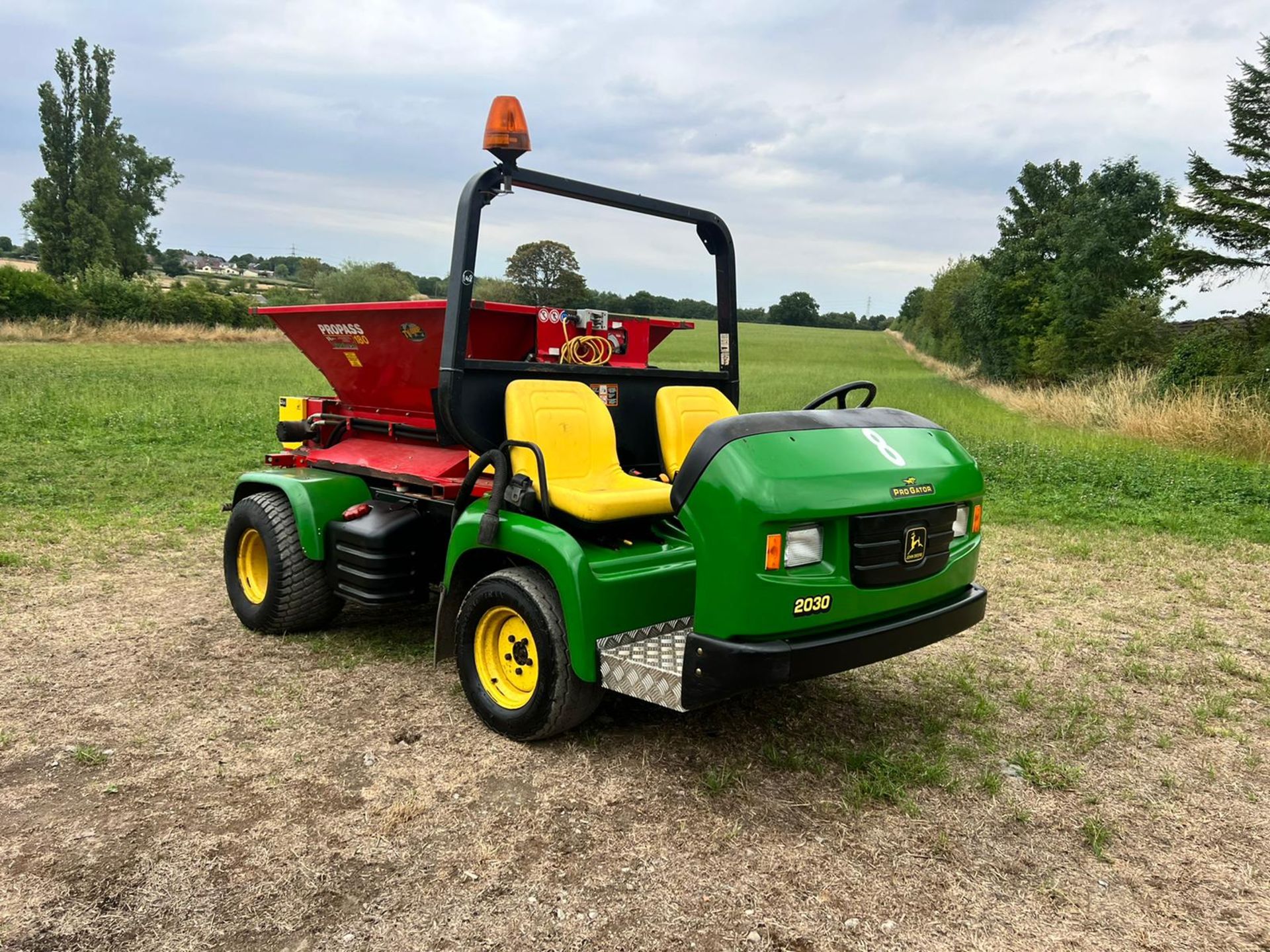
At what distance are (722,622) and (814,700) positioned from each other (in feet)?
4.88

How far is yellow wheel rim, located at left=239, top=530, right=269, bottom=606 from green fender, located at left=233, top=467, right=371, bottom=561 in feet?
1.28

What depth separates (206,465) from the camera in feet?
34.9

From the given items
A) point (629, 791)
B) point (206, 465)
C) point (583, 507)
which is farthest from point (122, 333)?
point (629, 791)

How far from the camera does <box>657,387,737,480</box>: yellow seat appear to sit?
459 centimetres

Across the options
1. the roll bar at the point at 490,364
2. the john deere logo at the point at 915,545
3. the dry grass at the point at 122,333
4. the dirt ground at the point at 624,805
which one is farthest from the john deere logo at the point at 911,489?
the dry grass at the point at 122,333

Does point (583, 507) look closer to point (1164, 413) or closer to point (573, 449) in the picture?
point (573, 449)

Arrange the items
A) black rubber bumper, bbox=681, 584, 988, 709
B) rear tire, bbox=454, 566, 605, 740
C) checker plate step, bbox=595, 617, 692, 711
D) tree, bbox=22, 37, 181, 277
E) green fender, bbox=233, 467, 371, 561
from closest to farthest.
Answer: black rubber bumper, bbox=681, 584, 988, 709, checker plate step, bbox=595, 617, 692, 711, rear tire, bbox=454, 566, 605, 740, green fender, bbox=233, 467, 371, 561, tree, bbox=22, 37, 181, 277

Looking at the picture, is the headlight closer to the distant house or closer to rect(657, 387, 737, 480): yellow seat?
rect(657, 387, 737, 480): yellow seat

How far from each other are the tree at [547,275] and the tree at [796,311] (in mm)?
73460

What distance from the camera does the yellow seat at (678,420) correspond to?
4590 mm

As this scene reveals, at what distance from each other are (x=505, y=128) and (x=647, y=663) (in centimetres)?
223

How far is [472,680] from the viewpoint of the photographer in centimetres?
395

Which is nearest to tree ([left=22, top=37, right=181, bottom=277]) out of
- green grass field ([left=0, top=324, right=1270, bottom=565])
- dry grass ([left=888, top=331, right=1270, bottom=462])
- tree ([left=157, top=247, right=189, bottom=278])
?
tree ([left=157, top=247, right=189, bottom=278])

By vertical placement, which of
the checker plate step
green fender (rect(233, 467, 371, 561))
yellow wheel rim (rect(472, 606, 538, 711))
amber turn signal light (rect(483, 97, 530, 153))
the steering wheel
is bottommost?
yellow wheel rim (rect(472, 606, 538, 711))
